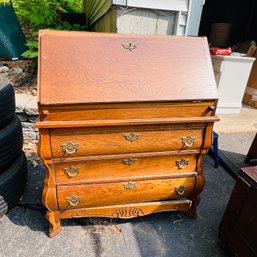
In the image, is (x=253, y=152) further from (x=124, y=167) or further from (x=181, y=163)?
(x=124, y=167)

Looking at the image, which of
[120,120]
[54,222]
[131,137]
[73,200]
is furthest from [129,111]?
[54,222]

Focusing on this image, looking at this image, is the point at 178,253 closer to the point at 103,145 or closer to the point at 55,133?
the point at 103,145

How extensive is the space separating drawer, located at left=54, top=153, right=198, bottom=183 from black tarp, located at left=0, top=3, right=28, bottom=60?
11.4 ft

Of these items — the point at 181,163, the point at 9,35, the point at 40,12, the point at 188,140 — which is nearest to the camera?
the point at 188,140

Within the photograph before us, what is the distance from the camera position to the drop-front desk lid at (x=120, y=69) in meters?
1.60

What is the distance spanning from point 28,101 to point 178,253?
2.66m

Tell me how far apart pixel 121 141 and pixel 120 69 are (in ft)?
1.81

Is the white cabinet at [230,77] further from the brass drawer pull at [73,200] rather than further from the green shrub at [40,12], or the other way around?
the green shrub at [40,12]

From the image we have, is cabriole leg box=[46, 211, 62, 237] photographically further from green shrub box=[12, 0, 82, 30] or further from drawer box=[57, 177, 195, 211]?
green shrub box=[12, 0, 82, 30]

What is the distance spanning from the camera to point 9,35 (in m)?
4.15

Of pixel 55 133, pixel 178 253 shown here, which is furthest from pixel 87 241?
pixel 55 133

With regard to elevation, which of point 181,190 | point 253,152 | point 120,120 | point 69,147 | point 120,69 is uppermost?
point 120,69

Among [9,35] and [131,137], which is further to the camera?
[9,35]

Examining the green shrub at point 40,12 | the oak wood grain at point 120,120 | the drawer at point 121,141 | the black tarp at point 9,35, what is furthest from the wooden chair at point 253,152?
the green shrub at point 40,12
